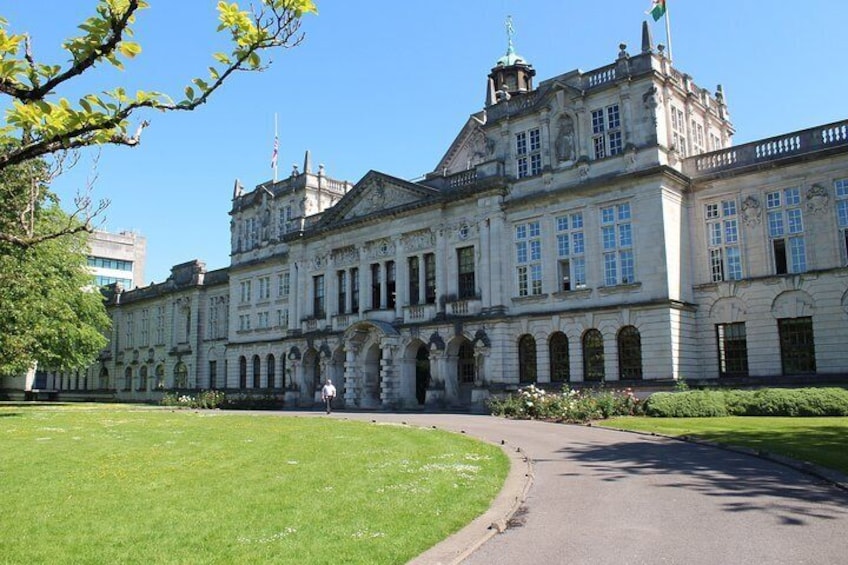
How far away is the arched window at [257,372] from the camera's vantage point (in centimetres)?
6324

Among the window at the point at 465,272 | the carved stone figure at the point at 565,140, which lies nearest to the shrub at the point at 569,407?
the window at the point at 465,272

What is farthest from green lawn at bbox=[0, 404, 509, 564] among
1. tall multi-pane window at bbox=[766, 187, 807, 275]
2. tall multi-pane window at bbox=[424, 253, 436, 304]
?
tall multi-pane window at bbox=[424, 253, 436, 304]

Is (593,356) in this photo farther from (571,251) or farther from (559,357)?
(571,251)

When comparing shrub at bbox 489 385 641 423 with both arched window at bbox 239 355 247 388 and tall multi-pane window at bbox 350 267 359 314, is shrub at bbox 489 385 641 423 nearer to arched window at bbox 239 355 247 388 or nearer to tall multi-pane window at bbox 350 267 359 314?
tall multi-pane window at bbox 350 267 359 314

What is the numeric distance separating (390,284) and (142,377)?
4189 centimetres

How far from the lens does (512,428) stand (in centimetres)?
2750

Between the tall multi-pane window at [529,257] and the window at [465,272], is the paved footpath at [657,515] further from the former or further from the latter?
the window at [465,272]

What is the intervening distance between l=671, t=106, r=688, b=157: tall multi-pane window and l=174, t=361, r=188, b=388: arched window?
51760 millimetres

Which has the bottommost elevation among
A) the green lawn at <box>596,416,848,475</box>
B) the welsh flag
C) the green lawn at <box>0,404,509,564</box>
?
the green lawn at <box>0,404,509,564</box>

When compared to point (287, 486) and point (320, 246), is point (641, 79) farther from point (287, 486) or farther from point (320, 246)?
point (287, 486)

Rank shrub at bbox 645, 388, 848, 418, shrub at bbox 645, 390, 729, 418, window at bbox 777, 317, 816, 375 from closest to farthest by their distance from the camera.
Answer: shrub at bbox 645, 388, 848, 418, shrub at bbox 645, 390, 729, 418, window at bbox 777, 317, 816, 375

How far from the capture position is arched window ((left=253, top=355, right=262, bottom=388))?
63.2m

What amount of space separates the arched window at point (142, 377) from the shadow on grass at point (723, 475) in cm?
6754

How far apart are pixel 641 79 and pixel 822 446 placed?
2505 centimetres
